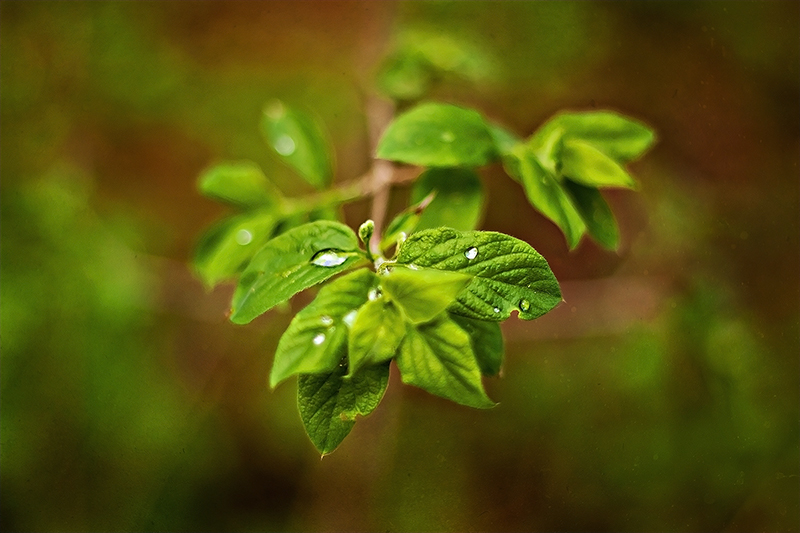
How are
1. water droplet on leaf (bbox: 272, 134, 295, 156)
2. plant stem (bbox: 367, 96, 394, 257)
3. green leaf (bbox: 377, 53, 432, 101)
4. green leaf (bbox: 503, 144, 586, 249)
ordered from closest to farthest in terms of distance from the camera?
green leaf (bbox: 503, 144, 586, 249) < plant stem (bbox: 367, 96, 394, 257) < water droplet on leaf (bbox: 272, 134, 295, 156) < green leaf (bbox: 377, 53, 432, 101)

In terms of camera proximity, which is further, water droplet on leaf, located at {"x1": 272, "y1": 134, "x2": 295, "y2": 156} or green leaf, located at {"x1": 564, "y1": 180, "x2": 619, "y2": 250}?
water droplet on leaf, located at {"x1": 272, "y1": 134, "x2": 295, "y2": 156}

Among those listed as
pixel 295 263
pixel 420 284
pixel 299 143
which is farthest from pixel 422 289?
pixel 299 143

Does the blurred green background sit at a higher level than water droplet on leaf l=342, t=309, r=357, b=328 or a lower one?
lower

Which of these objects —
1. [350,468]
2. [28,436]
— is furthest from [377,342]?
[28,436]

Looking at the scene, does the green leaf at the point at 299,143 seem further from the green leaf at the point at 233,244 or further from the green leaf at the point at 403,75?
the green leaf at the point at 403,75

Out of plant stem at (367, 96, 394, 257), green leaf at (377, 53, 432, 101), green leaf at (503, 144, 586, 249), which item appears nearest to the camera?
green leaf at (503, 144, 586, 249)

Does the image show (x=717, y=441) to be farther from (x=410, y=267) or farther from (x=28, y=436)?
(x=28, y=436)

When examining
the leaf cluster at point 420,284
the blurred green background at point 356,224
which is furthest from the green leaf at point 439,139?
the blurred green background at point 356,224

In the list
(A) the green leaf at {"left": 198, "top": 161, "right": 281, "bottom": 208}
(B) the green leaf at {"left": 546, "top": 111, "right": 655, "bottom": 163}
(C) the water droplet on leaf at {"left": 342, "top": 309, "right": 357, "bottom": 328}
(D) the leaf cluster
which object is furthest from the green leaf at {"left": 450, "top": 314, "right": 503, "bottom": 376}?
(A) the green leaf at {"left": 198, "top": 161, "right": 281, "bottom": 208}

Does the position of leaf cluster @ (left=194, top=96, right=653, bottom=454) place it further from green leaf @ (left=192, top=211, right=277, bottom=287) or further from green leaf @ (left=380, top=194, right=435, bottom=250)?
green leaf @ (left=192, top=211, right=277, bottom=287)
